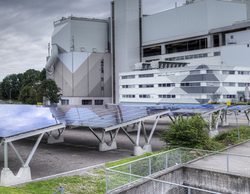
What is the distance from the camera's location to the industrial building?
264 feet

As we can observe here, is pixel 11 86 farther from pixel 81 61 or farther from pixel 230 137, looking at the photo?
pixel 230 137

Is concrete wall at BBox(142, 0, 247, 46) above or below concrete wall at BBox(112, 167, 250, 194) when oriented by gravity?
above

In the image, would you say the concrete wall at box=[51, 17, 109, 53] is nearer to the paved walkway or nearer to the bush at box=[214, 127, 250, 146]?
the bush at box=[214, 127, 250, 146]

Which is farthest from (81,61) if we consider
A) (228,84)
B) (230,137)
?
(230,137)

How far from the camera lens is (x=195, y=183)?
17.3 m

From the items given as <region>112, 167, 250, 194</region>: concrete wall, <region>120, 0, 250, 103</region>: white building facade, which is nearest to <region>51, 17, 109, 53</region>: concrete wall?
<region>120, 0, 250, 103</region>: white building facade

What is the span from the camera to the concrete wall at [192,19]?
3824 inches

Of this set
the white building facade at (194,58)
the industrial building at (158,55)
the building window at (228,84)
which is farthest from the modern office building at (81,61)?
the building window at (228,84)

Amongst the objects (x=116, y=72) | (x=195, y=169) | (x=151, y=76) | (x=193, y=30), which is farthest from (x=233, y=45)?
(x=195, y=169)

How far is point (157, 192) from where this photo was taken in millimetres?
14500

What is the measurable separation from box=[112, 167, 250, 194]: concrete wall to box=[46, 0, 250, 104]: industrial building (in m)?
61.4

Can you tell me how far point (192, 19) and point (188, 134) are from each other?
84511mm

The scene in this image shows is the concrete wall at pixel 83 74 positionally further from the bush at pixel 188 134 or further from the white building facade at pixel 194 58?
the bush at pixel 188 134

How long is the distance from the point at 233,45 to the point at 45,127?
77968 mm
